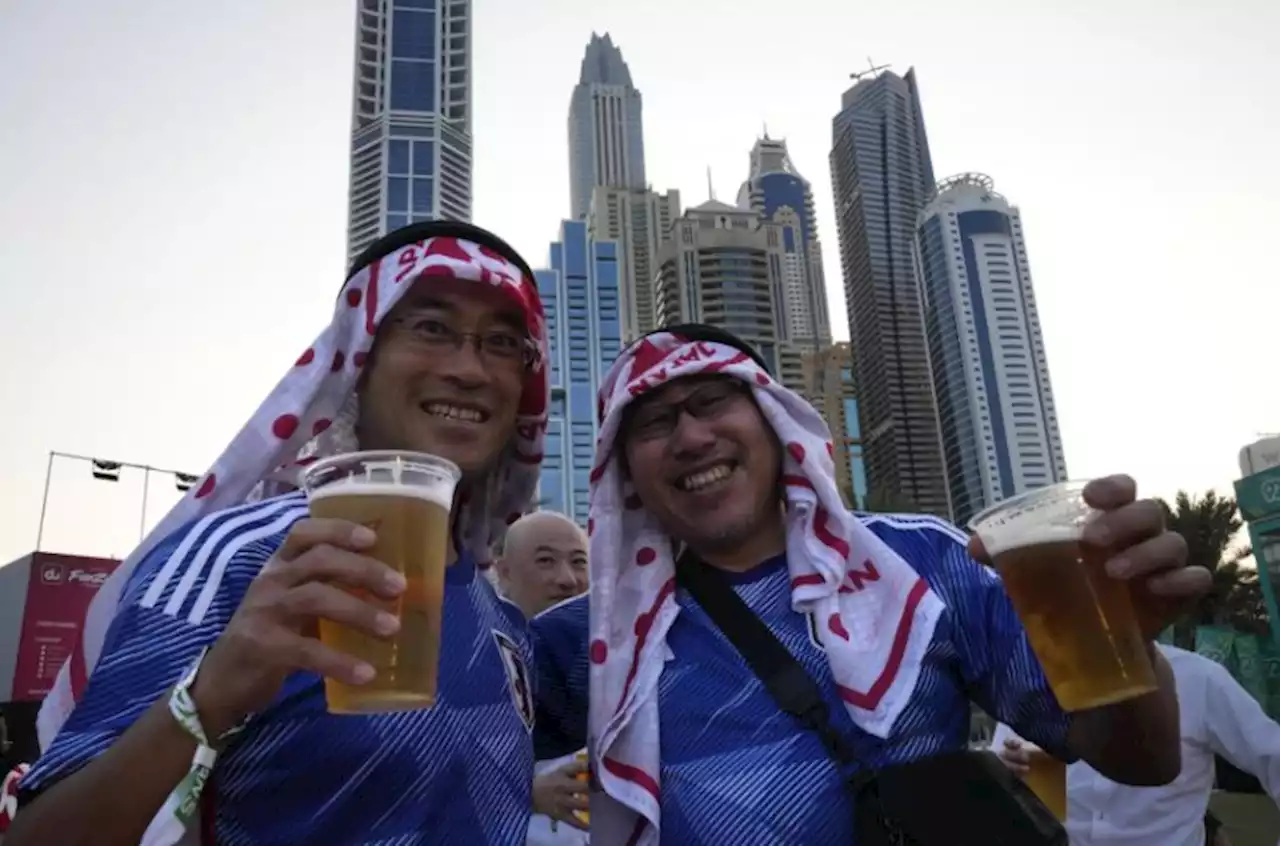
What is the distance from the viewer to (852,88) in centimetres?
10919

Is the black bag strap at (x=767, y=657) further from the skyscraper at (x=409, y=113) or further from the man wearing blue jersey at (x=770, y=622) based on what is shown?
the skyscraper at (x=409, y=113)

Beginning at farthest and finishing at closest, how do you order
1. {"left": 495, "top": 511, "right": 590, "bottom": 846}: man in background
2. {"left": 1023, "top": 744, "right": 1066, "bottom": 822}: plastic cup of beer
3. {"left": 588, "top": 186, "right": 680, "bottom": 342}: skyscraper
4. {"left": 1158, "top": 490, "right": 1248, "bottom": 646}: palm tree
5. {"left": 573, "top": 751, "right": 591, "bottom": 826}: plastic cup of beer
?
{"left": 588, "top": 186, "right": 680, "bottom": 342}: skyscraper, {"left": 1158, "top": 490, "right": 1248, "bottom": 646}: palm tree, {"left": 495, "top": 511, "right": 590, "bottom": 846}: man in background, {"left": 1023, "top": 744, "right": 1066, "bottom": 822}: plastic cup of beer, {"left": 573, "top": 751, "right": 591, "bottom": 826}: plastic cup of beer

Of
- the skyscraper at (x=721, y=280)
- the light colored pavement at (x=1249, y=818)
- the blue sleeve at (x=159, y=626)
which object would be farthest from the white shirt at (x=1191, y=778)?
the skyscraper at (x=721, y=280)

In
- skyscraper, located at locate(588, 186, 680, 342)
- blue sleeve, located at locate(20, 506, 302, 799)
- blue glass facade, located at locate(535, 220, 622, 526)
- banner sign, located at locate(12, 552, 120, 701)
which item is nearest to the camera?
blue sleeve, located at locate(20, 506, 302, 799)

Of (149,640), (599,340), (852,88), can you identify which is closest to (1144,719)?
(149,640)

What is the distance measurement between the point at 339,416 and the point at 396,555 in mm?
1102

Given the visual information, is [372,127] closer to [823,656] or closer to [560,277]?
[560,277]

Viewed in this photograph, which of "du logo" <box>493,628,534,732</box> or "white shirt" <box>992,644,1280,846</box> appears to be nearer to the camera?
"du logo" <box>493,628,534,732</box>

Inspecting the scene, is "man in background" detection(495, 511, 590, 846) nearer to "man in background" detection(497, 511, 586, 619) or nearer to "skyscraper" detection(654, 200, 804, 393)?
"man in background" detection(497, 511, 586, 619)

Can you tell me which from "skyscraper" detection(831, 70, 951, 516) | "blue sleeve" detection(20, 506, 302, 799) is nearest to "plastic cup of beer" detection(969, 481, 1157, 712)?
"blue sleeve" detection(20, 506, 302, 799)

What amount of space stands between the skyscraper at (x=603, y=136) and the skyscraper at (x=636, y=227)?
1164 inches

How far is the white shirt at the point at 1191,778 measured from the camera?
4.36 metres

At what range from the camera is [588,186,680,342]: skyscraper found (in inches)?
3802

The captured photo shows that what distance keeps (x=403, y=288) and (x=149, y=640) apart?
3.45 feet
